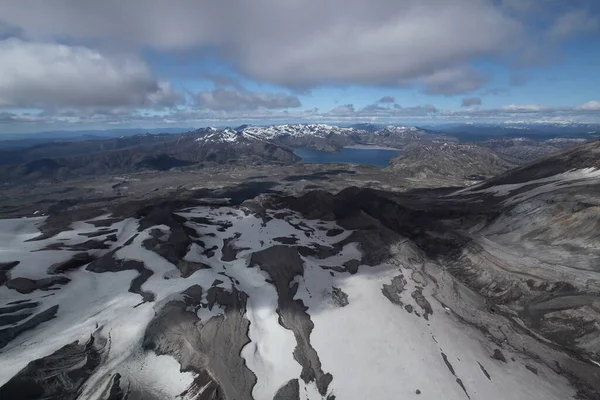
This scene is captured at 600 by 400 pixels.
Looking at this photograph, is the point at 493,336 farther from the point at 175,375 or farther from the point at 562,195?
the point at 562,195

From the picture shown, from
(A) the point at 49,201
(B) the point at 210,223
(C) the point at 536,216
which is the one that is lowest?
(A) the point at 49,201

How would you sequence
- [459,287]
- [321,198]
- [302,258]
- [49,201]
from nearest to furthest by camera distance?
1. [459,287]
2. [302,258]
3. [321,198]
4. [49,201]

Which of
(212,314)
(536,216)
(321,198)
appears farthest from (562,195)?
(212,314)

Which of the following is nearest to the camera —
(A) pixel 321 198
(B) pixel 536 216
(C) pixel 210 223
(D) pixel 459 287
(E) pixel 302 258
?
(D) pixel 459 287

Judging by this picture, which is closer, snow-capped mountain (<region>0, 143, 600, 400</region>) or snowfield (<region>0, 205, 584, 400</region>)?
snowfield (<region>0, 205, 584, 400</region>)

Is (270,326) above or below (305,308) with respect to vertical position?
above

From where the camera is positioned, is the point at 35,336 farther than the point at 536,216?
No

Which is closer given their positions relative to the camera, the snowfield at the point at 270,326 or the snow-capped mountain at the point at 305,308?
the snowfield at the point at 270,326

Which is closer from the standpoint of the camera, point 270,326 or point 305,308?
point 270,326
